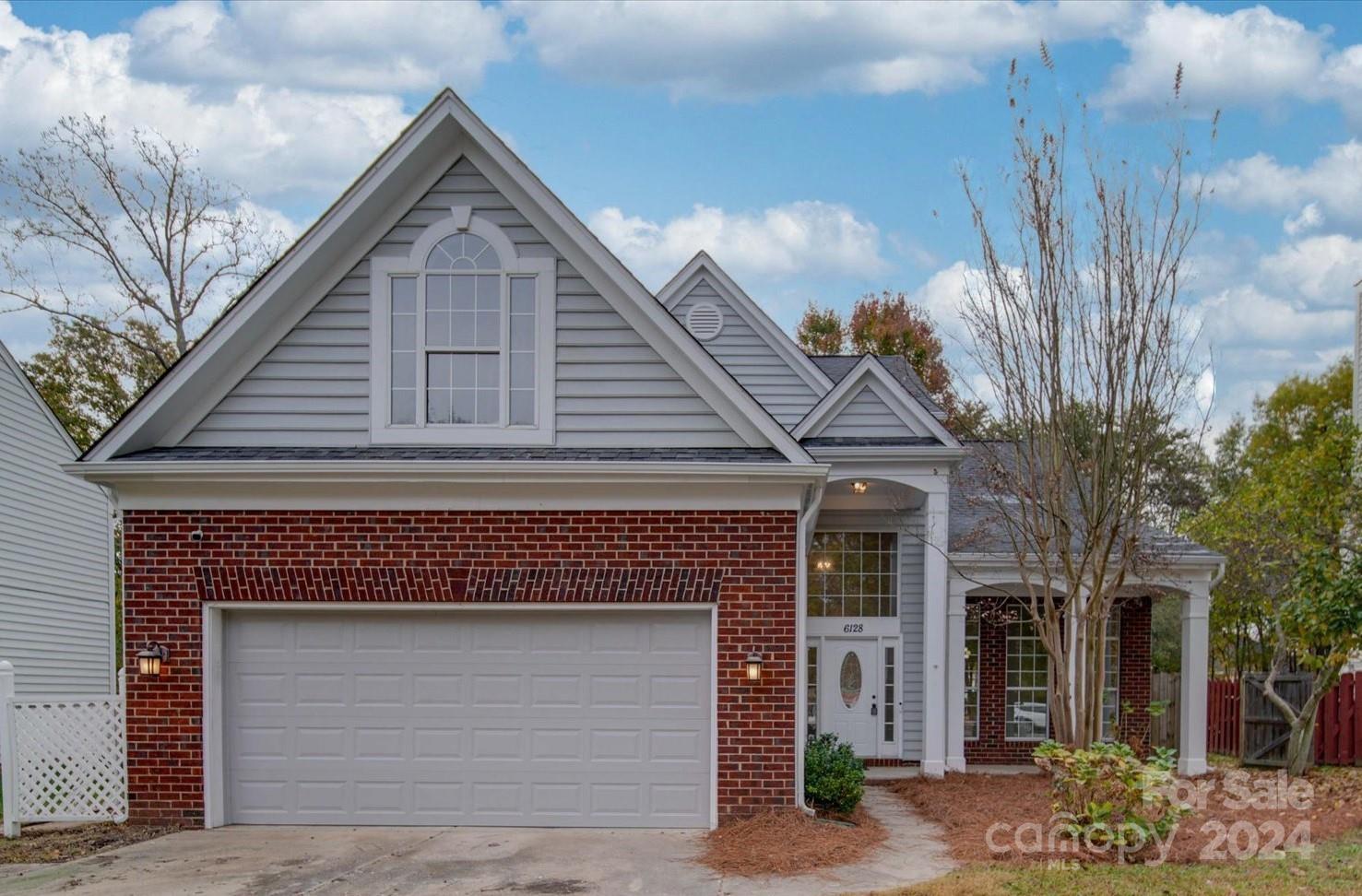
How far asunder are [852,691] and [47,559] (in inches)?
537

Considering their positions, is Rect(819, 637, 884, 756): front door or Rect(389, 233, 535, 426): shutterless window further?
Rect(819, 637, 884, 756): front door

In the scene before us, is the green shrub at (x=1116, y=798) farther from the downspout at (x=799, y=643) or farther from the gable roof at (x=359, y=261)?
the gable roof at (x=359, y=261)

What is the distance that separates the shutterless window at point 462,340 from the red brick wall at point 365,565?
43.7 inches

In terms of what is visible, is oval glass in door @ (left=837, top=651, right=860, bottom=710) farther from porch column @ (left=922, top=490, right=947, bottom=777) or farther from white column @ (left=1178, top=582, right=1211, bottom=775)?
white column @ (left=1178, top=582, right=1211, bottom=775)

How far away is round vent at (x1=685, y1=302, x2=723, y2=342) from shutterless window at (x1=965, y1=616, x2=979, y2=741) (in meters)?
6.23

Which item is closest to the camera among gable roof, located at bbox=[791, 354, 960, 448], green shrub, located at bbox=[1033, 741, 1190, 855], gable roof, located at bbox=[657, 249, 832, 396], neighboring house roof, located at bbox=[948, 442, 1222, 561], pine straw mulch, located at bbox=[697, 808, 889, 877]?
green shrub, located at bbox=[1033, 741, 1190, 855]

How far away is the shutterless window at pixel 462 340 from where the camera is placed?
10.4 meters

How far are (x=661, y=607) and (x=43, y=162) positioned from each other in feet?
64.6

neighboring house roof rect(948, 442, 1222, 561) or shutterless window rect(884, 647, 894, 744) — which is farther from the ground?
neighboring house roof rect(948, 442, 1222, 561)

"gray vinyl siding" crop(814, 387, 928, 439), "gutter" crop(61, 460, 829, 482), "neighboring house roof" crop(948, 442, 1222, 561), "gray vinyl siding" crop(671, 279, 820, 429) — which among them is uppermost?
"gray vinyl siding" crop(671, 279, 820, 429)

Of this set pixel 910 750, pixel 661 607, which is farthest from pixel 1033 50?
pixel 910 750

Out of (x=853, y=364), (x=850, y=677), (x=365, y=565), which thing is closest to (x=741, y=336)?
(x=853, y=364)

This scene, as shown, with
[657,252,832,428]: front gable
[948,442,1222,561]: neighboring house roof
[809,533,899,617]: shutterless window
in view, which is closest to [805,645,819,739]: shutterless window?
[809,533,899,617]: shutterless window

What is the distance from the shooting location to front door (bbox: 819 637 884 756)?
1566cm
